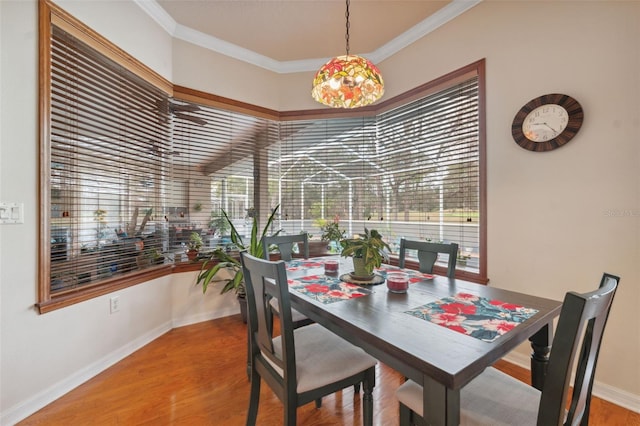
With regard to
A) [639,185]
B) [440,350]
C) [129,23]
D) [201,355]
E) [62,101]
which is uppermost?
[129,23]

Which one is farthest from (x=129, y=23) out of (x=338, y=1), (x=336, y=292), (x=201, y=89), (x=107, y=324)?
(x=336, y=292)

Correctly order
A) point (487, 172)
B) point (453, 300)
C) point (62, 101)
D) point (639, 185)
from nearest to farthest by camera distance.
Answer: point (453, 300) < point (639, 185) < point (62, 101) < point (487, 172)

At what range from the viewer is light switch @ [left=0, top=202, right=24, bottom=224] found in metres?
1.50

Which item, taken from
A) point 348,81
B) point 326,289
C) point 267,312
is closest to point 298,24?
point 348,81

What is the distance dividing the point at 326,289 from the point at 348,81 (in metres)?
1.18

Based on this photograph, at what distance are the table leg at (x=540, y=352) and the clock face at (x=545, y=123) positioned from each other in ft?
4.33

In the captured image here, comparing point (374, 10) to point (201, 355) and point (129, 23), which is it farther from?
point (201, 355)

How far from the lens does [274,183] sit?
11.0 ft

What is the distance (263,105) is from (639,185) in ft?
10.4

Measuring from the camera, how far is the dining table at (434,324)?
2.77 ft

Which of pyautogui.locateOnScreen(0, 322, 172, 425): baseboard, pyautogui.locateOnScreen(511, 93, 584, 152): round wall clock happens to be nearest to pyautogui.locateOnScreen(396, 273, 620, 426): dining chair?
pyautogui.locateOnScreen(511, 93, 584, 152): round wall clock

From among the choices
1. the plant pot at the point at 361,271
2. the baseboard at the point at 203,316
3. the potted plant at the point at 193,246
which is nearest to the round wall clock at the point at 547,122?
the plant pot at the point at 361,271

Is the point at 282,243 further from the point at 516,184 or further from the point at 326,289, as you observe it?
the point at 516,184

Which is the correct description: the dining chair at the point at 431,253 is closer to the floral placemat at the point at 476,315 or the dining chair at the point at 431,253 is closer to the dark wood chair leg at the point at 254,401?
the floral placemat at the point at 476,315
